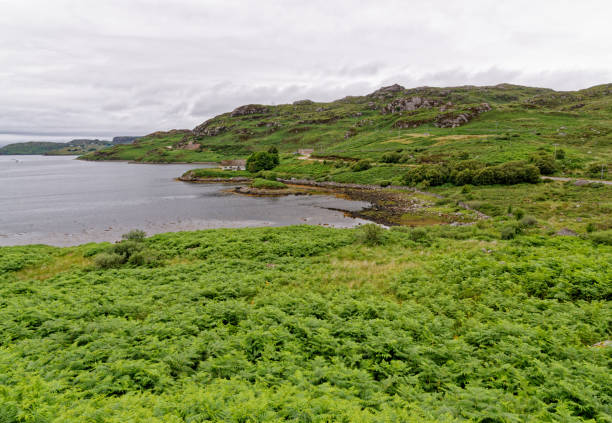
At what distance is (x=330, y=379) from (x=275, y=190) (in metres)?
82.7

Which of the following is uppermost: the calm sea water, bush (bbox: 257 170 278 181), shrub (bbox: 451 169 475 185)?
bush (bbox: 257 170 278 181)

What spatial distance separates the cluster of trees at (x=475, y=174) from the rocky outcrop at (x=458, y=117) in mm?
91576

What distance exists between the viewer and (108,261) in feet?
83.7

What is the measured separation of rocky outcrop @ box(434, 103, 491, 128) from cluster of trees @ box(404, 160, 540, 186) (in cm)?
9158

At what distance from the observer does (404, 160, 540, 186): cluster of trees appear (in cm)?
6262

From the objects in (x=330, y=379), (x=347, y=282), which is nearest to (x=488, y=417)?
(x=330, y=379)

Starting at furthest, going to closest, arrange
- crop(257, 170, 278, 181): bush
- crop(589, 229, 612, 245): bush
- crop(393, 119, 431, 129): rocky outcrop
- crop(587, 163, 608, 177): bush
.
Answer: crop(393, 119, 431, 129): rocky outcrop, crop(257, 170, 278, 181): bush, crop(587, 163, 608, 177): bush, crop(589, 229, 612, 245): bush

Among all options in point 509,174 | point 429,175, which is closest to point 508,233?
point 509,174

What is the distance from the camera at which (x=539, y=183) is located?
60312 millimetres

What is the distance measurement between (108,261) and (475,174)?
7179 centimetres

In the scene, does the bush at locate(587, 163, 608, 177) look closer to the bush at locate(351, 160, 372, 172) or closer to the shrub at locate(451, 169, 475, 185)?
the shrub at locate(451, 169, 475, 185)

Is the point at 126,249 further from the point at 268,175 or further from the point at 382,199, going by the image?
the point at 268,175

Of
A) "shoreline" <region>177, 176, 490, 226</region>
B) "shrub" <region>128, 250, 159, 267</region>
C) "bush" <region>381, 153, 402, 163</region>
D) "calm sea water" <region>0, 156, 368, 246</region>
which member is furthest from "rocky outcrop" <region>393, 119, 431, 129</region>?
"shrub" <region>128, 250, 159, 267</region>

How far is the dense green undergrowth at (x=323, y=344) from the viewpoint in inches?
284
